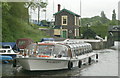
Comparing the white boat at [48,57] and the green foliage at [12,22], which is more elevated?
the green foliage at [12,22]

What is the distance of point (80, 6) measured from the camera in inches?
3674

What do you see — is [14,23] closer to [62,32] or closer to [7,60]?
[7,60]

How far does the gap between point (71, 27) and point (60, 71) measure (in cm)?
4297

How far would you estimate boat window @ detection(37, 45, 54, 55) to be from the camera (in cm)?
2454

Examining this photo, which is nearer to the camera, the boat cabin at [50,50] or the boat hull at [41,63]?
the boat hull at [41,63]

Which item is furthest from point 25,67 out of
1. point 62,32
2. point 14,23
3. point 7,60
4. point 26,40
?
point 62,32

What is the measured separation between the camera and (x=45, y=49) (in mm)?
24781

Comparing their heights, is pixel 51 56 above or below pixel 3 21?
below

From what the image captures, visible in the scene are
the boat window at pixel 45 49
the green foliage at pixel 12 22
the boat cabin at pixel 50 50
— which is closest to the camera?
the boat cabin at pixel 50 50

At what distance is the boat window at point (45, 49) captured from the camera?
80.5ft

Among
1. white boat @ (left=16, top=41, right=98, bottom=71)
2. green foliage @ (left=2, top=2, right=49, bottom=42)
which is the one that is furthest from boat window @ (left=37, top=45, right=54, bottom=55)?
green foliage @ (left=2, top=2, right=49, bottom=42)

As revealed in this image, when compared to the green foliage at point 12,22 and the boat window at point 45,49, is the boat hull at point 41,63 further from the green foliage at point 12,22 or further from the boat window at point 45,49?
the green foliage at point 12,22

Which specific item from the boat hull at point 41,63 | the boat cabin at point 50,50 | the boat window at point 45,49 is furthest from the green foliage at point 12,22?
the boat hull at point 41,63

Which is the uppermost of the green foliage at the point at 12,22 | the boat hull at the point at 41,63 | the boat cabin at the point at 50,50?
the green foliage at the point at 12,22
